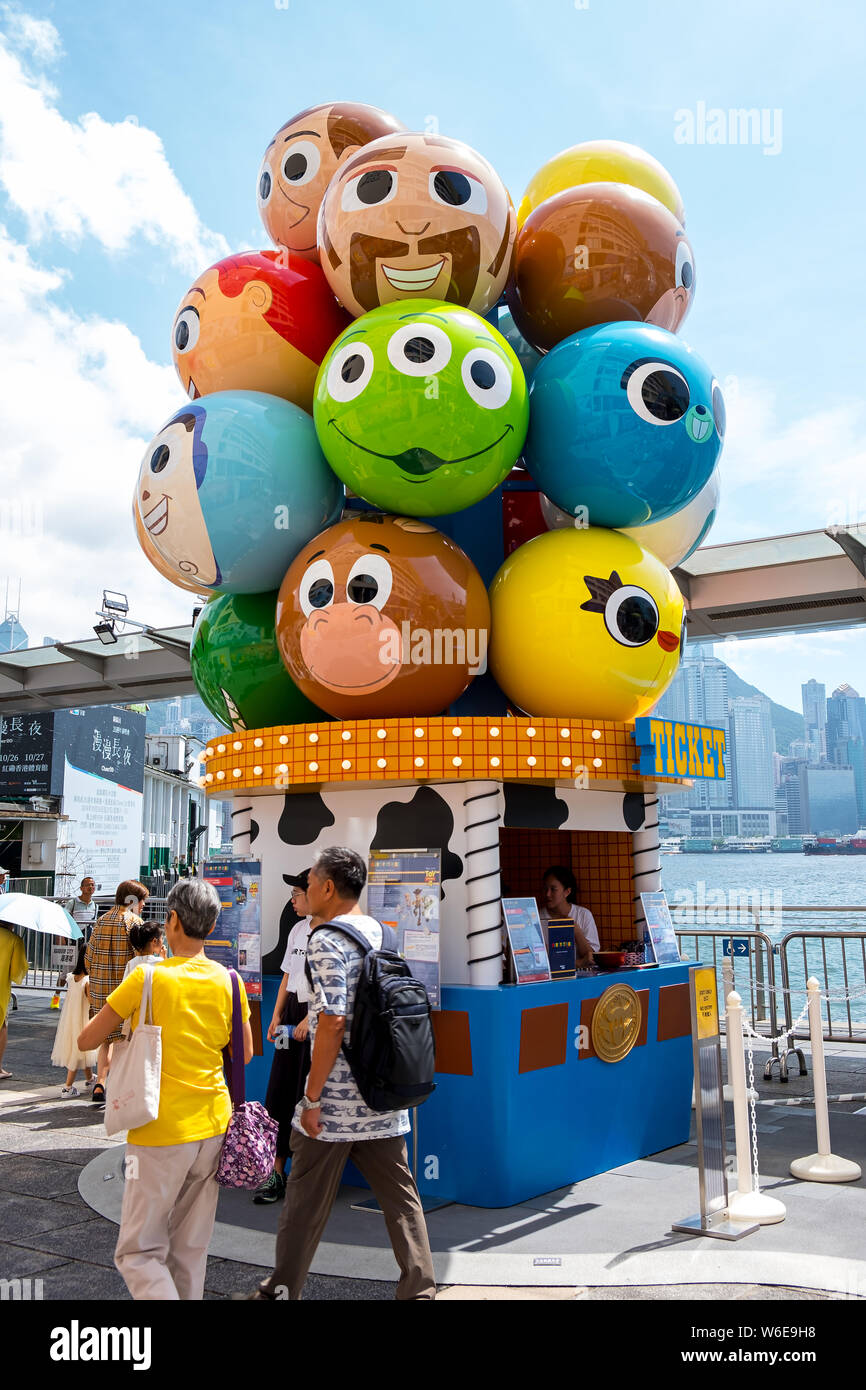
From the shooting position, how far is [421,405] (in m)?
6.07

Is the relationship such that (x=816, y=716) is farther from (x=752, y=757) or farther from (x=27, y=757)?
(x=27, y=757)

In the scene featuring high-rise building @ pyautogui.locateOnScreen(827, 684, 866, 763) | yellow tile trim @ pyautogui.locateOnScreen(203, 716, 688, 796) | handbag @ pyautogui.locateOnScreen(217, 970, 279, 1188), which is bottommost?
handbag @ pyautogui.locateOnScreen(217, 970, 279, 1188)

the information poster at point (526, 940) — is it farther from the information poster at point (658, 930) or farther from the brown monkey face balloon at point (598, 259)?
the brown monkey face balloon at point (598, 259)

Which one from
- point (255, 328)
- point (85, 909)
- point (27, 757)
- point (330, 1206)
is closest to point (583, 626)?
point (255, 328)

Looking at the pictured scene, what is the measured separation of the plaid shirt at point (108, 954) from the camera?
26.7 feet

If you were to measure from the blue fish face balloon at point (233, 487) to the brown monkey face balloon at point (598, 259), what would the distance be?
1903 millimetres

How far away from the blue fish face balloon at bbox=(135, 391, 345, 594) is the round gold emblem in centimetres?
362

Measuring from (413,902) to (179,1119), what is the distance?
265cm

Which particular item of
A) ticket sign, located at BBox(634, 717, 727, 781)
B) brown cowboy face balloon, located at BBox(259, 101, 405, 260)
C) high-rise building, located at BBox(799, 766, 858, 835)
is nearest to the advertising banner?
brown cowboy face balloon, located at BBox(259, 101, 405, 260)

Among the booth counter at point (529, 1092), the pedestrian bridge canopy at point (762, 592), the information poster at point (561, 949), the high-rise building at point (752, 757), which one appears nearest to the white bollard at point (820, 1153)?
the booth counter at point (529, 1092)

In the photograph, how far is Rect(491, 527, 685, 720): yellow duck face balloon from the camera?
21.4 feet

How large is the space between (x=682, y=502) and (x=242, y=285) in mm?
3390

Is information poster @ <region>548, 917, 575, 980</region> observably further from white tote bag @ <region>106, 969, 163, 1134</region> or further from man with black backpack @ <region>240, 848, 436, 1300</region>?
white tote bag @ <region>106, 969, 163, 1134</region>

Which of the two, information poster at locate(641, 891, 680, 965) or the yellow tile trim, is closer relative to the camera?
the yellow tile trim
